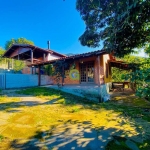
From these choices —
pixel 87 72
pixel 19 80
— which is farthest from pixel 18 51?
pixel 87 72

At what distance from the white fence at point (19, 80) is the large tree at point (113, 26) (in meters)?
8.11

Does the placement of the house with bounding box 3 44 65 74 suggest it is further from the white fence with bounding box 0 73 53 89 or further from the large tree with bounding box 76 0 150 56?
the large tree with bounding box 76 0 150 56

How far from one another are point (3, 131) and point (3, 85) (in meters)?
11.6

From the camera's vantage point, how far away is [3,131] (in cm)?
391

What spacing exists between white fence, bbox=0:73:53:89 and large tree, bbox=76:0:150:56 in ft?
26.6

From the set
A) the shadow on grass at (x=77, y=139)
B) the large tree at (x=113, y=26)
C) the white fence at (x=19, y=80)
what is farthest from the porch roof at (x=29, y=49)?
the shadow on grass at (x=77, y=139)

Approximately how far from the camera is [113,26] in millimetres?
7117

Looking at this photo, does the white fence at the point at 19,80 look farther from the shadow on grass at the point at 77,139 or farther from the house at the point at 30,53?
the shadow on grass at the point at 77,139

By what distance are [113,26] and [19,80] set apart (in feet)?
41.2

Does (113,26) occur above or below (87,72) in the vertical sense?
above

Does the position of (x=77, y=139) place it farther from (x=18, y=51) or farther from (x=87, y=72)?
(x=18, y=51)

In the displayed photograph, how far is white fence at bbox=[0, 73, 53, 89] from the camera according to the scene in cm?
1408

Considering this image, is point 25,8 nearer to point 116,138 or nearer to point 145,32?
point 145,32

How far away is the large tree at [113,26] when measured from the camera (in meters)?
6.86
